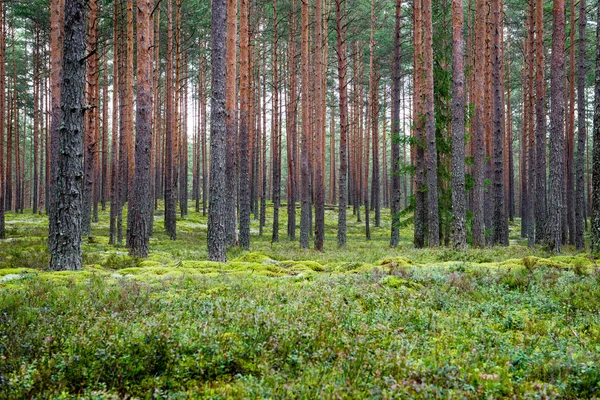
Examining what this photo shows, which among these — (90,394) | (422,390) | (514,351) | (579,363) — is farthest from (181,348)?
(579,363)

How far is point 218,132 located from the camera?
11.8m

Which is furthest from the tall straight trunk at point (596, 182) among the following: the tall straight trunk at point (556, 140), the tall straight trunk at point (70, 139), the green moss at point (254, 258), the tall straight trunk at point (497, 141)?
the tall straight trunk at point (70, 139)

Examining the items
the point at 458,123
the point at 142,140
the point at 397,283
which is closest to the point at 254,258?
the point at 142,140

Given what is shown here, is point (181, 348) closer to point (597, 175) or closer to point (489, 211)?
point (597, 175)

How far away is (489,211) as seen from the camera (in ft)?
76.7

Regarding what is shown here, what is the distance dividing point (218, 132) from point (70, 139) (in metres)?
3.66

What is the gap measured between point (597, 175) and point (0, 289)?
40.2ft

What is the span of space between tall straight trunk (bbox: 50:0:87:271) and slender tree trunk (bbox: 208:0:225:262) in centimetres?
321

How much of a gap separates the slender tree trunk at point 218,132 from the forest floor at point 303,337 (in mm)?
3875

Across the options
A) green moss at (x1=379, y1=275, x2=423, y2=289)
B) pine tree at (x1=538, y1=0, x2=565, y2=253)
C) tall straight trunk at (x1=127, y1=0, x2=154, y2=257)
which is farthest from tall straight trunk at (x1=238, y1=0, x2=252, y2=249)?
pine tree at (x1=538, y1=0, x2=565, y2=253)

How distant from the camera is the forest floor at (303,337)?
3.60 metres

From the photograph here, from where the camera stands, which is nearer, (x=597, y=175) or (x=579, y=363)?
(x=579, y=363)

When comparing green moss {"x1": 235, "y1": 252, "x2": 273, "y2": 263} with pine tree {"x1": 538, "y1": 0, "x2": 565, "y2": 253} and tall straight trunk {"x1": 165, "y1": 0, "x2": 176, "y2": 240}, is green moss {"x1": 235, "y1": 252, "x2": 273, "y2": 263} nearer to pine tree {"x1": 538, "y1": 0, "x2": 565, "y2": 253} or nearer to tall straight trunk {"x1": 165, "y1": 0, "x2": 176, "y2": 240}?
pine tree {"x1": 538, "y1": 0, "x2": 565, "y2": 253}

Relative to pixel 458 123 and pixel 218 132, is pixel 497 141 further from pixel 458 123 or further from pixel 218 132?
pixel 218 132
